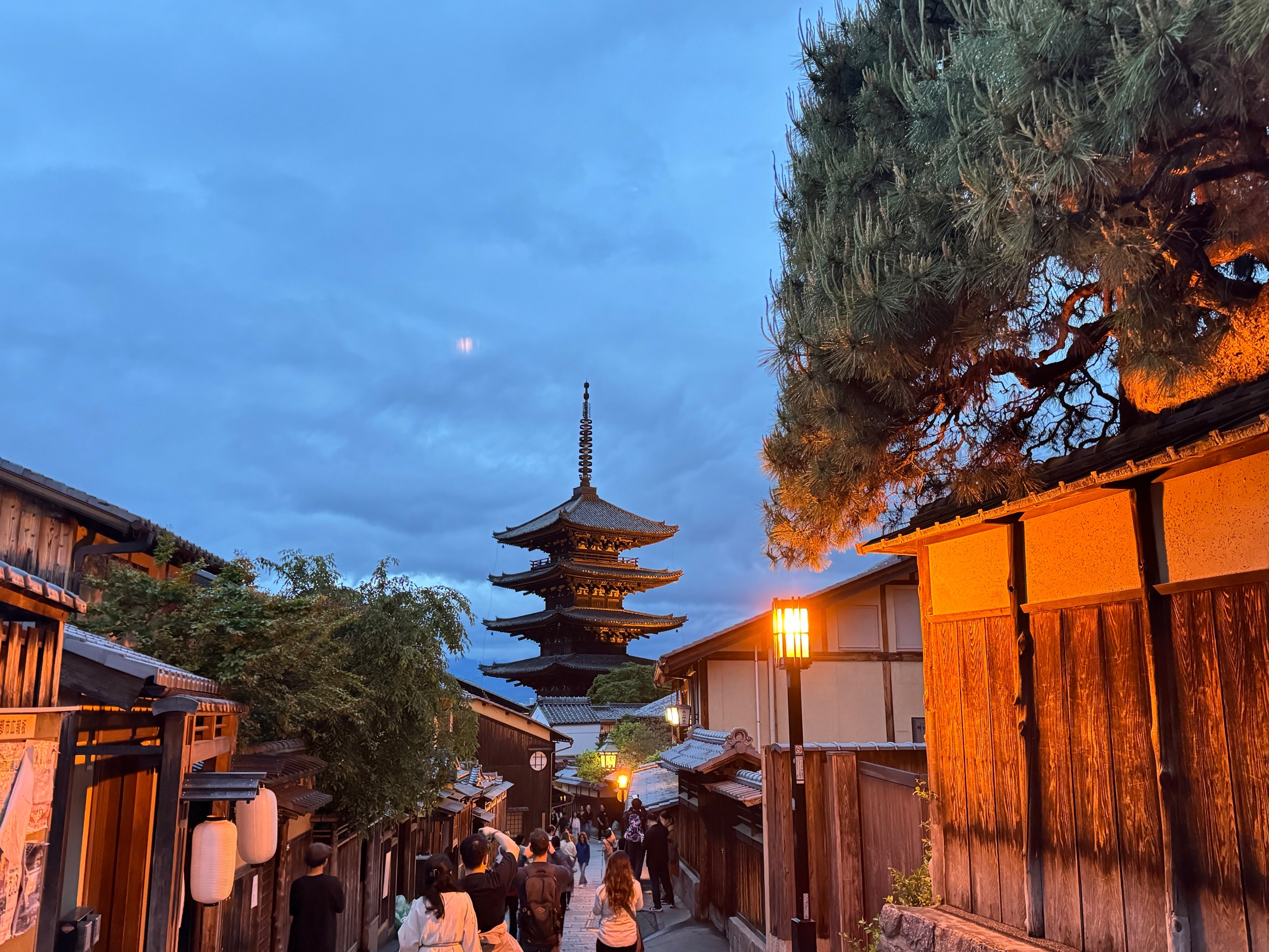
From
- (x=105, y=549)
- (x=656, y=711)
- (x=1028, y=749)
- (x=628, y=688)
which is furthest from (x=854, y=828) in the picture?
(x=628, y=688)

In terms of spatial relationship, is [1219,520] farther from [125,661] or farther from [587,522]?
[587,522]

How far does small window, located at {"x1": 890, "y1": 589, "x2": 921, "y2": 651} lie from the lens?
1706cm

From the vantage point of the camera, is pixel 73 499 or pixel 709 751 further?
pixel 709 751

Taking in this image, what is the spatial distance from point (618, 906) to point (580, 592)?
42.9 meters

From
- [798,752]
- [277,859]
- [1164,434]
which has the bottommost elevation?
[277,859]

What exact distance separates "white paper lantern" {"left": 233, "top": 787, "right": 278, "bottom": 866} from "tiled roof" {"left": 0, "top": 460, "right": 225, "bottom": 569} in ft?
11.7

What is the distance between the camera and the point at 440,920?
20.6ft

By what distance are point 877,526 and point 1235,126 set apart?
397cm

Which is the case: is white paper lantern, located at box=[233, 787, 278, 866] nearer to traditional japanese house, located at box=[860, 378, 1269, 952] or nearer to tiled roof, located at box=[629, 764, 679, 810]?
traditional japanese house, located at box=[860, 378, 1269, 952]

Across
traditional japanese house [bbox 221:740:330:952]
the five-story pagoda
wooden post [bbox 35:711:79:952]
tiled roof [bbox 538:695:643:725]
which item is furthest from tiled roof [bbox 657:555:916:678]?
the five-story pagoda

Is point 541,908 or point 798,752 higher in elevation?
point 798,752

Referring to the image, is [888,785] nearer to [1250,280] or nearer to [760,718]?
[1250,280]

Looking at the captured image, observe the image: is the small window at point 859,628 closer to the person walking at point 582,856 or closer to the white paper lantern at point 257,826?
the person walking at point 582,856

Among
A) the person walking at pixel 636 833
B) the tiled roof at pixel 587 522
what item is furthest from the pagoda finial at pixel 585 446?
the person walking at pixel 636 833
